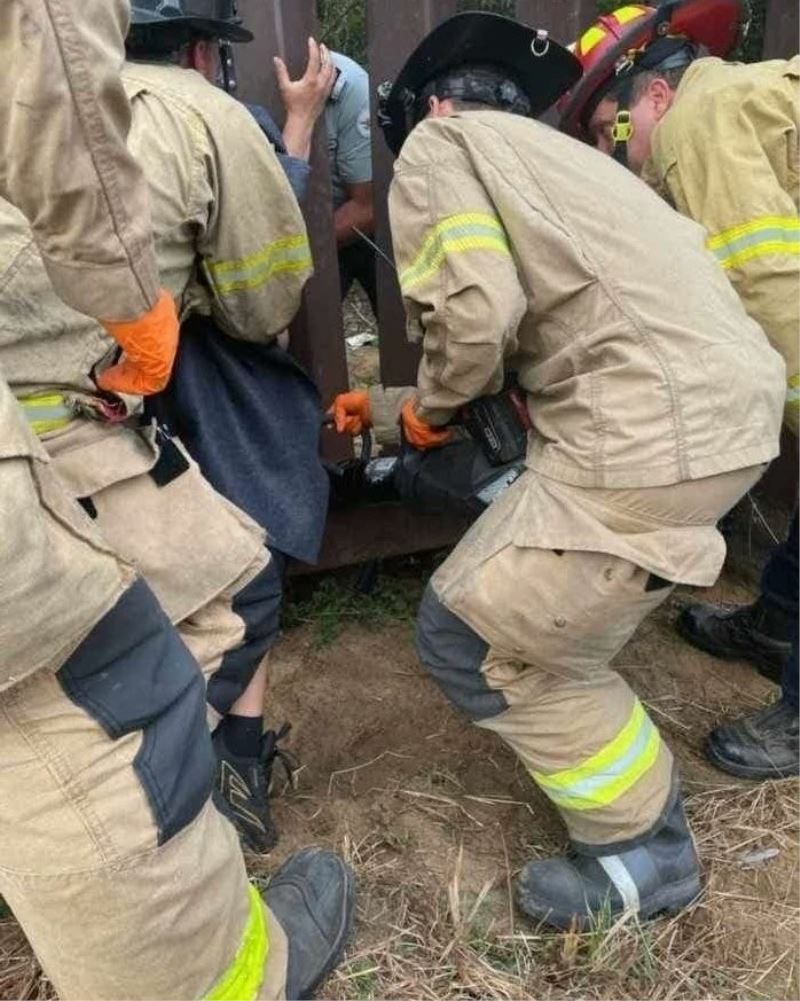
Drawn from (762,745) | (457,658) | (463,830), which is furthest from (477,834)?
(762,745)

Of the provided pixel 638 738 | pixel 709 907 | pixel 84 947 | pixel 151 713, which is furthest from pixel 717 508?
pixel 84 947

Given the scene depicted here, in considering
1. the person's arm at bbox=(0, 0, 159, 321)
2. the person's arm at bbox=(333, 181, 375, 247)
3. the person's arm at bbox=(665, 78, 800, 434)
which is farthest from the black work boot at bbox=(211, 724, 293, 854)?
the person's arm at bbox=(333, 181, 375, 247)

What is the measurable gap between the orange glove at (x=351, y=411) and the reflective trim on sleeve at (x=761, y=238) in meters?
1.05

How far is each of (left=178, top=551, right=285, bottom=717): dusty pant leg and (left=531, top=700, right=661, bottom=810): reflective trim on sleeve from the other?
71 centimetres

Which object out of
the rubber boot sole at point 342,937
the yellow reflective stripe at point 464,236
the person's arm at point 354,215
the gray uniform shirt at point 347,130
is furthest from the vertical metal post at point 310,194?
the rubber boot sole at point 342,937

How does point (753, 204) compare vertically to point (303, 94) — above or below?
below

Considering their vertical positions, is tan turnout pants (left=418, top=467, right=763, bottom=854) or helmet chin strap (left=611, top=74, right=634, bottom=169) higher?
helmet chin strap (left=611, top=74, right=634, bottom=169)

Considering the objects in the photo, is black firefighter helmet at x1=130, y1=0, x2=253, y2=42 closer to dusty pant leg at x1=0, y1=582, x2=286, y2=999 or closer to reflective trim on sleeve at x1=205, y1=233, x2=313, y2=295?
reflective trim on sleeve at x1=205, y1=233, x2=313, y2=295

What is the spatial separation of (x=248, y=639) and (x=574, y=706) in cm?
73

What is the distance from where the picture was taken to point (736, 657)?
3232 mm

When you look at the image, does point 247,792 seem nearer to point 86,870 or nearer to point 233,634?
point 233,634

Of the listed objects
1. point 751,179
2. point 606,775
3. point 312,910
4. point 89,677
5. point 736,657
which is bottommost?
point 736,657

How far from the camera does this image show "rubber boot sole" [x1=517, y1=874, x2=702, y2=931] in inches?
88.9

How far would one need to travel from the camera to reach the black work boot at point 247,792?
7.79 feet
